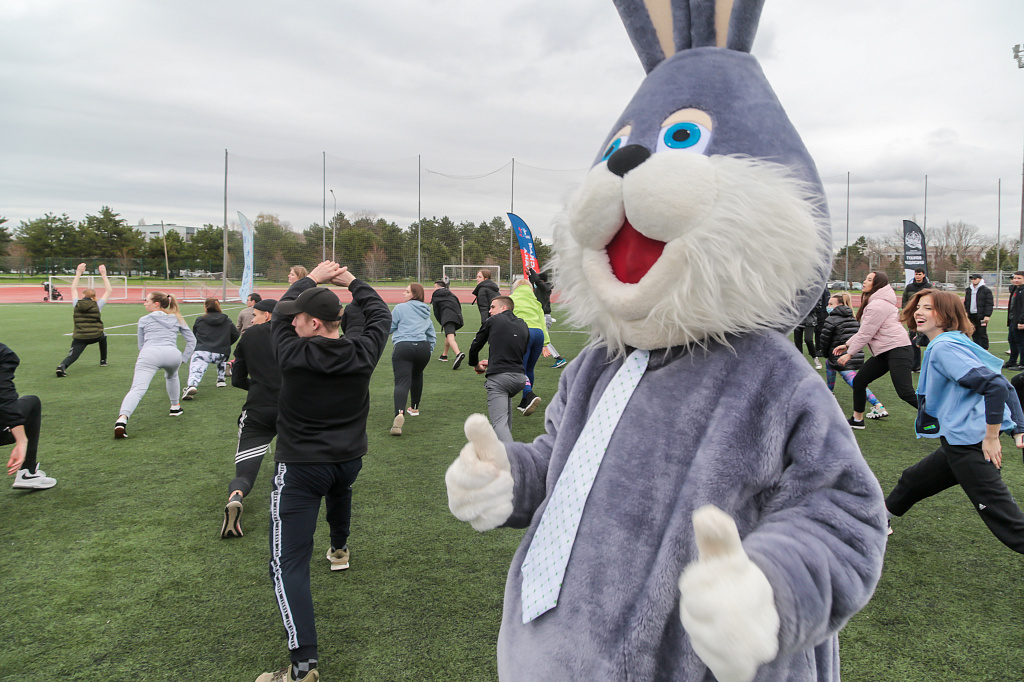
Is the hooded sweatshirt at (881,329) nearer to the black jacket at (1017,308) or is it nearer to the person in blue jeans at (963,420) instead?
the person in blue jeans at (963,420)

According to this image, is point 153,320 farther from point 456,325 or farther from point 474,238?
point 474,238

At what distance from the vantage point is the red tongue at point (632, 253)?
4.45 ft

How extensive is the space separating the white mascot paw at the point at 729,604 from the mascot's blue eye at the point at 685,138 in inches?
32.4

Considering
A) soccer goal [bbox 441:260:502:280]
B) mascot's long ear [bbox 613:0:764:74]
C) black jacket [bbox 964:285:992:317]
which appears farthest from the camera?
soccer goal [bbox 441:260:502:280]

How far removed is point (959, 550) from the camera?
12.8 ft

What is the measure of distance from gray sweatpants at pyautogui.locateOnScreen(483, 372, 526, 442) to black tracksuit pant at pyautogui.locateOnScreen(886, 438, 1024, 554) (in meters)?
3.41

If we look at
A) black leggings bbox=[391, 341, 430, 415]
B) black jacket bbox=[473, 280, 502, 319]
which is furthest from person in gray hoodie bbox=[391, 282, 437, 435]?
black jacket bbox=[473, 280, 502, 319]

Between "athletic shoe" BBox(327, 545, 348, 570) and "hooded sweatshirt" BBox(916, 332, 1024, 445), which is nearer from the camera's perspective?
"hooded sweatshirt" BBox(916, 332, 1024, 445)

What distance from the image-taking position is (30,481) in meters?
5.02

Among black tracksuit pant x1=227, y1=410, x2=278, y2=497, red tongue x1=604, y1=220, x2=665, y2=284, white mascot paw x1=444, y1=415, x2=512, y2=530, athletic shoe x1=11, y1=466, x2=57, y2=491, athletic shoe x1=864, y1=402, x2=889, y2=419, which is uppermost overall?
red tongue x1=604, y1=220, x2=665, y2=284

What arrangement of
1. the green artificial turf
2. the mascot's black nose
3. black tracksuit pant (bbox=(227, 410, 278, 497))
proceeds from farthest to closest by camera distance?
black tracksuit pant (bbox=(227, 410, 278, 497)) → the green artificial turf → the mascot's black nose

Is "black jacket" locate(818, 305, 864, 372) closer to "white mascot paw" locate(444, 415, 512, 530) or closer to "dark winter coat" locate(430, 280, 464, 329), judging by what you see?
"dark winter coat" locate(430, 280, 464, 329)

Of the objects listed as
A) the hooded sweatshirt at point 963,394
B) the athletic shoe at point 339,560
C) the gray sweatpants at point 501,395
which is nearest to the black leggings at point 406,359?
the gray sweatpants at point 501,395

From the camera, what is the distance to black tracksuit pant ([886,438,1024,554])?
3285 mm
